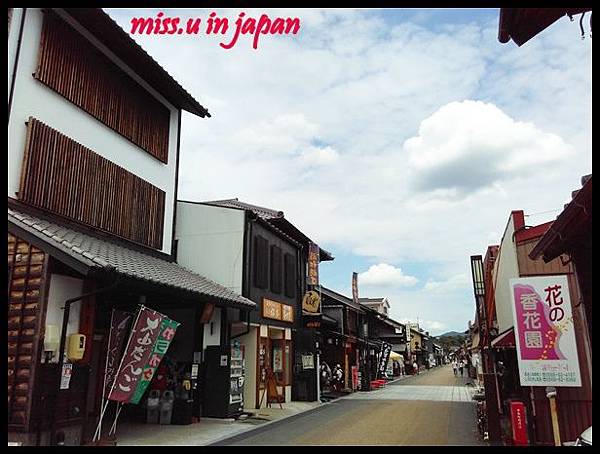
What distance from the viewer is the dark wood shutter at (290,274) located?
69.1ft

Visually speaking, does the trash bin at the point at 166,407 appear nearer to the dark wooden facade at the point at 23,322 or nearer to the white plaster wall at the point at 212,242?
the white plaster wall at the point at 212,242

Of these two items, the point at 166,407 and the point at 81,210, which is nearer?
the point at 81,210

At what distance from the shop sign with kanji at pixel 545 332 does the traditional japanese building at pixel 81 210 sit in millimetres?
7084

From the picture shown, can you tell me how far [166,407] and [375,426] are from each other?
5.76 metres

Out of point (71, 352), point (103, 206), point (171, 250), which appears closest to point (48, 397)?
point (71, 352)

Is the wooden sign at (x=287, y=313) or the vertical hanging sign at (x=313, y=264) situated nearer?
the wooden sign at (x=287, y=313)

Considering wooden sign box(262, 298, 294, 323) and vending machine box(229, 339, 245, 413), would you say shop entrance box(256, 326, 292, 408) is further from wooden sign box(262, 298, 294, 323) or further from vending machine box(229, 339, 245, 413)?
vending machine box(229, 339, 245, 413)

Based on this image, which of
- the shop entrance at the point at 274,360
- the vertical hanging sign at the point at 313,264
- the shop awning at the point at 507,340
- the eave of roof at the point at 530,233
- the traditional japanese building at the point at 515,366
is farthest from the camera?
the vertical hanging sign at the point at 313,264

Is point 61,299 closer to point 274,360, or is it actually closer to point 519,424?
point 519,424

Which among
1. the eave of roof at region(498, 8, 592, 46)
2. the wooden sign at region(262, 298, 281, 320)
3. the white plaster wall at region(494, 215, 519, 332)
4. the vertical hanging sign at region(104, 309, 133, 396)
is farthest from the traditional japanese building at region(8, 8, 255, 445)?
the white plaster wall at region(494, 215, 519, 332)

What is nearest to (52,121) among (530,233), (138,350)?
(138,350)

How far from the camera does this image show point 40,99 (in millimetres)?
10812

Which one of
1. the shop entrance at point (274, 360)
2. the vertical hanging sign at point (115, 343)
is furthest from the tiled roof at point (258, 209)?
the vertical hanging sign at point (115, 343)

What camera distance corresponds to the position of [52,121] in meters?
11.1
